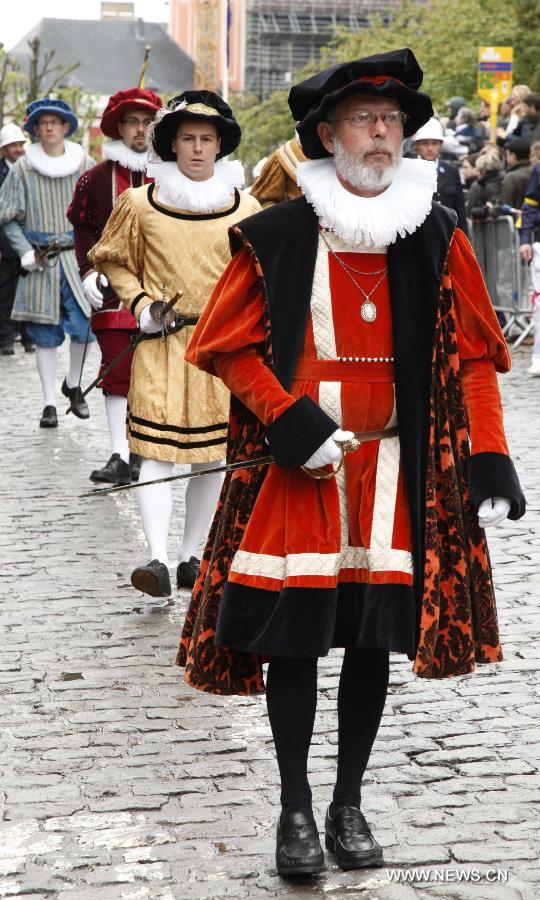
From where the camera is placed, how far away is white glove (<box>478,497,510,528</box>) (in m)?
3.52

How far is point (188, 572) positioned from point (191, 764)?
209cm

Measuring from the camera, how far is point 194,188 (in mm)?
5992

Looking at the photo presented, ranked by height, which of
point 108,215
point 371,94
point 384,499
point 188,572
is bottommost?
point 188,572

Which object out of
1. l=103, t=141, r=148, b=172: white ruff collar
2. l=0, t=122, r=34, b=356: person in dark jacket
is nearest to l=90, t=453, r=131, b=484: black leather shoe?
l=103, t=141, r=148, b=172: white ruff collar

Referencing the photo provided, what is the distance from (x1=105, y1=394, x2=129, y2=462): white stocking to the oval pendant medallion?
17.6ft

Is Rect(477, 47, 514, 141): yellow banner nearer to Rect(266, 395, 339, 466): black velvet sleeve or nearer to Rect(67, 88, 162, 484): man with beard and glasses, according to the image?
Rect(67, 88, 162, 484): man with beard and glasses

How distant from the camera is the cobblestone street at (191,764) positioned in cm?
358

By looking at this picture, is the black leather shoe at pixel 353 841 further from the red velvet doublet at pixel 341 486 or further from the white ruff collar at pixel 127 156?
the white ruff collar at pixel 127 156

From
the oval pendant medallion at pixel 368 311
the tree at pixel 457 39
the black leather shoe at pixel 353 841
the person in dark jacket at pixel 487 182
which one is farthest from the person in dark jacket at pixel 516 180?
the tree at pixel 457 39

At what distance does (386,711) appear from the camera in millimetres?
4809

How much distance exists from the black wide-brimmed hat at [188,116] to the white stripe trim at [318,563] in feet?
9.05

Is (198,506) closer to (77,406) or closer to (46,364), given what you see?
(46,364)

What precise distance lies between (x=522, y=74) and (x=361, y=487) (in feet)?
96.6

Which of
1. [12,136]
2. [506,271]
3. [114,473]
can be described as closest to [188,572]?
[114,473]
